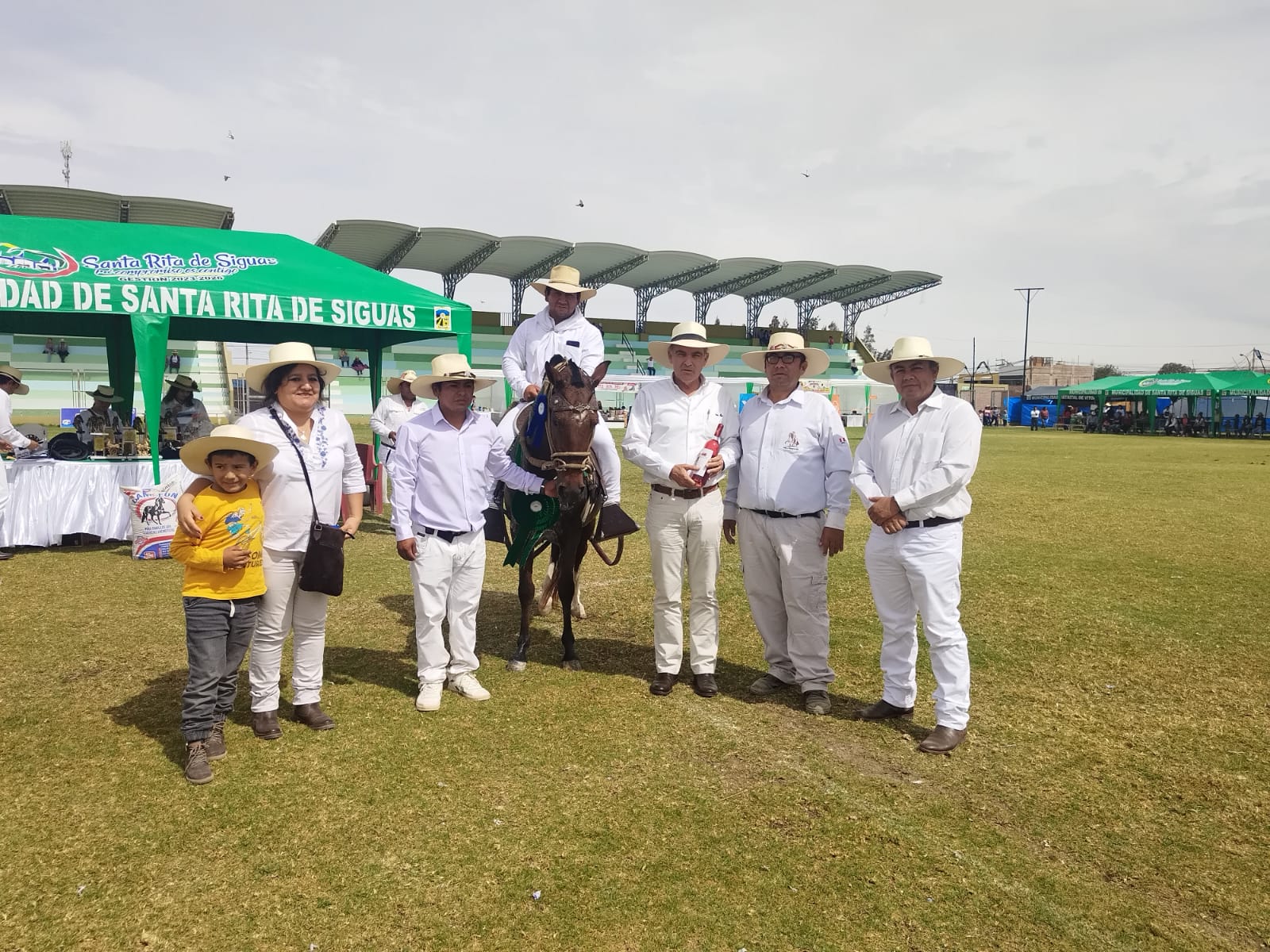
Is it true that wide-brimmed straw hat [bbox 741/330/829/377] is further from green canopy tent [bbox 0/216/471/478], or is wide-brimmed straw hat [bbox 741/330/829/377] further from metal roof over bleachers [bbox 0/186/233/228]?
metal roof over bleachers [bbox 0/186/233/228]

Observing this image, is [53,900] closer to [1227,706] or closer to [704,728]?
[704,728]

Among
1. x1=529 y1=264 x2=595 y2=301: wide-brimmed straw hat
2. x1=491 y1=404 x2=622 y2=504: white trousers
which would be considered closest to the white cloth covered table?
x1=529 y1=264 x2=595 y2=301: wide-brimmed straw hat

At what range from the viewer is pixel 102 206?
28891mm

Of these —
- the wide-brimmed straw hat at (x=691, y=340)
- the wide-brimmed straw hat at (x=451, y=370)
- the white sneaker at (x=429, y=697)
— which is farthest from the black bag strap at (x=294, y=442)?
the wide-brimmed straw hat at (x=691, y=340)

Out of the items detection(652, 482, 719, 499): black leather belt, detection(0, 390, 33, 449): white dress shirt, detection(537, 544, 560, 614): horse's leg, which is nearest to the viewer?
detection(652, 482, 719, 499): black leather belt

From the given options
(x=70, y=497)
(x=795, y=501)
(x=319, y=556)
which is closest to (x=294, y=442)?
(x=319, y=556)

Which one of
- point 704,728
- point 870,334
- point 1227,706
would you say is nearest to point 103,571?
point 704,728

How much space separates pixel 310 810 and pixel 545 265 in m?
48.7

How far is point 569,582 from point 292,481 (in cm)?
222

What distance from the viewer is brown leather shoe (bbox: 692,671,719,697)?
5023mm

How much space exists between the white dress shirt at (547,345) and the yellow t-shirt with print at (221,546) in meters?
2.54

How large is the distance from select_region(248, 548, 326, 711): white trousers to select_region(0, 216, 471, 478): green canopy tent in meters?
6.02

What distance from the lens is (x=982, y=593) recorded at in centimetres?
764

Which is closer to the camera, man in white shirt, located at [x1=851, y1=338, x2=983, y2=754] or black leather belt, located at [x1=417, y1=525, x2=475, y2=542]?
man in white shirt, located at [x1=851, y1=338, x2=983, y2=754]
